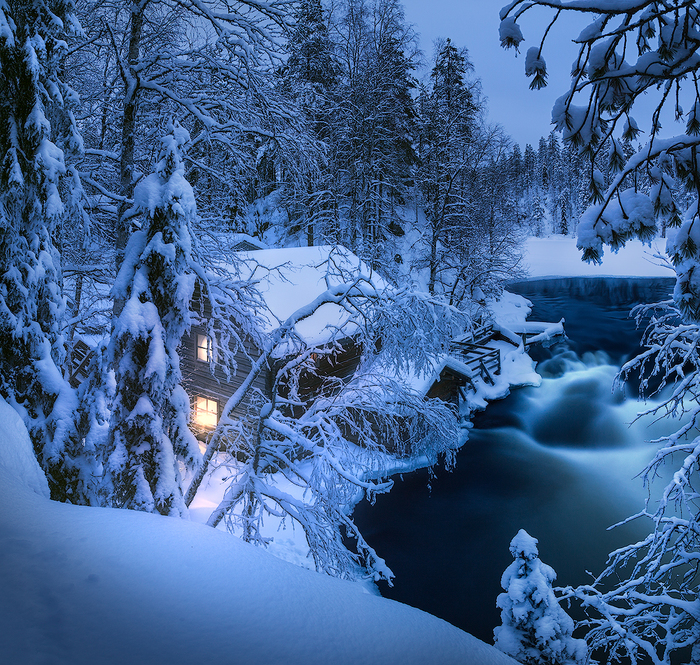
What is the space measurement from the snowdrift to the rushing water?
7.21 meters

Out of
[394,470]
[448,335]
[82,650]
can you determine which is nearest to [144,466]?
[82,650]

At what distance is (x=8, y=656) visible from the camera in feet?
4.54

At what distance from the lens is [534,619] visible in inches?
238

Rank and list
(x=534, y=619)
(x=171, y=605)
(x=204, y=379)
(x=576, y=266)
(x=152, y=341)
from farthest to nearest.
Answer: (x=576, y=266), (x=204, y=379), (x=534, y=619), (x=152, y=341), (x=171, y=605)

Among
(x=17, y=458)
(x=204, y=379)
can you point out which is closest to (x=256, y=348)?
(x=204, y=379)

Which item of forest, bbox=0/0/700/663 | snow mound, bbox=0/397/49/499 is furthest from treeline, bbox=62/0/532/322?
snow mound, bbox=0/397/49/499

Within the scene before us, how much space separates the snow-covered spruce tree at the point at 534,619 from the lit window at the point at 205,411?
35.5 feet

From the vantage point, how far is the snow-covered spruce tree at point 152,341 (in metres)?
4.84

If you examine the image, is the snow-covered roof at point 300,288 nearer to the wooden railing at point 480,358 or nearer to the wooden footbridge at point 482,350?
the wooden footbridge at point 482,350

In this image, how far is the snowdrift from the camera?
1.56 meters

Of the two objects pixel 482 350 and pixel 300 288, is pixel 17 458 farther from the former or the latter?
pixel 482 350

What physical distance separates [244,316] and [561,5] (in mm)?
5321

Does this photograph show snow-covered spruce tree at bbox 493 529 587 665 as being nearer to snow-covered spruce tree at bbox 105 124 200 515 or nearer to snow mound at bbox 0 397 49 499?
snow-covered spruce tree at bbox 105 124 200 515

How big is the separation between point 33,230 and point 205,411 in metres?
10.4
